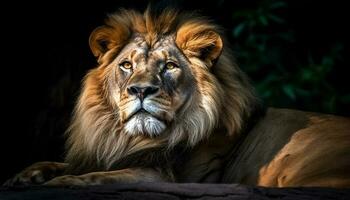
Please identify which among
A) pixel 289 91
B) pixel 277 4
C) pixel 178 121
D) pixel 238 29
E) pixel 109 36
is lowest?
pixel 289 91

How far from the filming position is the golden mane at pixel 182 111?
553 cm

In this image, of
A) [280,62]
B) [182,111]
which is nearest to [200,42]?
[182,111]

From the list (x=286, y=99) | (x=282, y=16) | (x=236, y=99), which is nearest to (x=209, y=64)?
(x=236, y=99)

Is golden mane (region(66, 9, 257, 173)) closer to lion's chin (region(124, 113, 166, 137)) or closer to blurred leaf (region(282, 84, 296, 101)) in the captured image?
lion's chin (region(124, 113, 166, 137))

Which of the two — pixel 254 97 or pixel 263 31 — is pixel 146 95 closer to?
pixel 254 97

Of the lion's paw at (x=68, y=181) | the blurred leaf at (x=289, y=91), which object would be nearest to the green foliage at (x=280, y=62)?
the blurred leaf at (x=289, y=91)

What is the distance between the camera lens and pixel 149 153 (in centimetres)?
549

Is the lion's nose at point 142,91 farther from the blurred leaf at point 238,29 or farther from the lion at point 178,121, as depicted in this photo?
the blurred leaf at point 238,29

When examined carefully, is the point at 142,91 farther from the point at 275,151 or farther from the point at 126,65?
the point at 275,151

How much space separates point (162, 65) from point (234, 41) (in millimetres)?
3426

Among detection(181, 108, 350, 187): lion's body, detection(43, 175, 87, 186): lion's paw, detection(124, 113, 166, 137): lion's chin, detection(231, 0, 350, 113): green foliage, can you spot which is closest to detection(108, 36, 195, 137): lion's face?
detection(124, 113, 166, 137): lion's chin

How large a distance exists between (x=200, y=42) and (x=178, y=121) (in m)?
0.50

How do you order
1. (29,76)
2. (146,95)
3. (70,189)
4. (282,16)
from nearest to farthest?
(70,189) → (146,95) → (29,76) → (282,16)

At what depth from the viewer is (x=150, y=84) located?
5.30m
